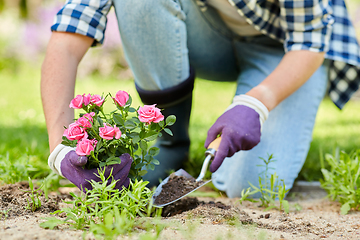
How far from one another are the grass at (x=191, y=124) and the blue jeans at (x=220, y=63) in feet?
0.80

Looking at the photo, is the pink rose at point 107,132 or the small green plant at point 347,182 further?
A: the small green plant at point 347,182

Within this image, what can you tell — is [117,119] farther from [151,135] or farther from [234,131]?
[234,131]

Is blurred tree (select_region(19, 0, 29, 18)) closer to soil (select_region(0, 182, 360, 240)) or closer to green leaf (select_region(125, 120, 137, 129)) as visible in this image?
soil (select_region(0, 182, 360, 240))

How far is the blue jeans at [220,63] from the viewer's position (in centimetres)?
149

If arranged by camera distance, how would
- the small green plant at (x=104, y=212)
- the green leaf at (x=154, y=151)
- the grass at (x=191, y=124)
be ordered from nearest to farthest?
1. the small green plant at (x=104, y=212)
2. the green leaf at (x=154, y=151)
3. the grass at (x=191, y=124)

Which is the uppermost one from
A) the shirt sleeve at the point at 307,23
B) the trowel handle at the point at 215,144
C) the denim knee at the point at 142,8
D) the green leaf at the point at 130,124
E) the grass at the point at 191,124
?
the denim knee at the point at 142,8

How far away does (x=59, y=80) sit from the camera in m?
1.23

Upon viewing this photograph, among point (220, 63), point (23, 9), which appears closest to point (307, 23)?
point (220, 63)

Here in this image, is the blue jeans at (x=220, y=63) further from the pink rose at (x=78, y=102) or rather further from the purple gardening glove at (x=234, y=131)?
the pink rose at (x=78, y=102)

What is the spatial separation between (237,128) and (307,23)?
66cm

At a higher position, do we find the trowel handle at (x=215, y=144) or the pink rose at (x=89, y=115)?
the pink rose at (x=89, y=115)

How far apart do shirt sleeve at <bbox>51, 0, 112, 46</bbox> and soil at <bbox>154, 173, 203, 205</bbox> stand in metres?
0.66

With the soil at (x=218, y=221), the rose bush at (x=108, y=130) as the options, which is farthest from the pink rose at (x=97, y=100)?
the soil at (x=218, y=221)

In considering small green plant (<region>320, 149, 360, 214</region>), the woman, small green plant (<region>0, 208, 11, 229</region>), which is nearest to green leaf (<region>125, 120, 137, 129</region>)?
the woman
